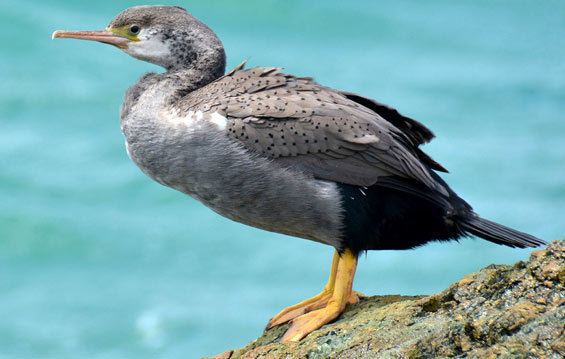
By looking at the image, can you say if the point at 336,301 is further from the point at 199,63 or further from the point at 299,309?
the point at 199,63

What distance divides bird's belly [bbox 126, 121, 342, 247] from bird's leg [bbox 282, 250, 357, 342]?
11 centimetres

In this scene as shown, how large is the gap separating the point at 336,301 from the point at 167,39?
65.3 inches

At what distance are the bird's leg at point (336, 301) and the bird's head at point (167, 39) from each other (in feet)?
4.24

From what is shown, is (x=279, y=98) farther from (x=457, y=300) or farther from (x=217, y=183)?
(x=457, y=300)

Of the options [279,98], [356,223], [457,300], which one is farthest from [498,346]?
[279,98]

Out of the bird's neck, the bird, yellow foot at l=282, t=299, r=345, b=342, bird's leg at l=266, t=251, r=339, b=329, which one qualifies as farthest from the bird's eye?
yellow foot at l=282, t=299, r=345, b=342

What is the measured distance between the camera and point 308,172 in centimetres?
512

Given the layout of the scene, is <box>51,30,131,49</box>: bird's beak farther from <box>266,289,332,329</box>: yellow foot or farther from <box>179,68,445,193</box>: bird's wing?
<box>266,289,332,329</box>: yellow foot

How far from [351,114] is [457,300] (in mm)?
1387

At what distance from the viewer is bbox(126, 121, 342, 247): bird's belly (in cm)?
509

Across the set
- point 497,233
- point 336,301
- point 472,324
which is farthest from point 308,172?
point 472,324

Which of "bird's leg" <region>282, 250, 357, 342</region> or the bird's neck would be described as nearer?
"bird's leg" <region>282, 250, 357, 342</region>

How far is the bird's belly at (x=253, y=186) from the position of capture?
509 centimetres

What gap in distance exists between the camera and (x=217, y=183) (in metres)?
5.11
